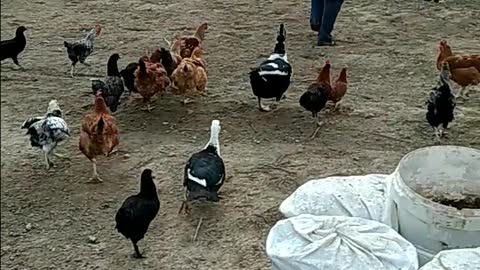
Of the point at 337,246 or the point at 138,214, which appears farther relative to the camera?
the point at 138,214

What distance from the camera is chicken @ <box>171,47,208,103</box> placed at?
5.14 m

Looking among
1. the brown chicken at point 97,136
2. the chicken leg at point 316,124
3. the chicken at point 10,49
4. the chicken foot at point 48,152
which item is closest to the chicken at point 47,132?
the chicken foot at point 48,152

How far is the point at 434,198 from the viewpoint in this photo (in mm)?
3354

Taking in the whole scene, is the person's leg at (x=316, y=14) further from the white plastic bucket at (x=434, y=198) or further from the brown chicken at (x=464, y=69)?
the white plastic bucket at (x=434, y=198)

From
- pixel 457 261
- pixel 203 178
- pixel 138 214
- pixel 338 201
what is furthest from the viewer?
pixel 203 178

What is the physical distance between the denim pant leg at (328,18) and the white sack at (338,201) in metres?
3.29

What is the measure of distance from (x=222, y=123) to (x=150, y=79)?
583 mm

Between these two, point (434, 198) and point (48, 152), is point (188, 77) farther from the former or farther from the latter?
point (434, 198)

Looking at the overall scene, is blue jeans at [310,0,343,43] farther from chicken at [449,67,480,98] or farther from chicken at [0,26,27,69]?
chicken at [0,26,27,69]

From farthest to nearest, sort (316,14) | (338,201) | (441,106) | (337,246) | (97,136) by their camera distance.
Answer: (316,14)
(441,106)
(97,136)
(338,201)
(337,246)

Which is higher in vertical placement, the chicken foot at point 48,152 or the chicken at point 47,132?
the chicken at point 47,132

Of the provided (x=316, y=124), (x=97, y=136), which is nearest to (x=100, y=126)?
(x=97, y=136)

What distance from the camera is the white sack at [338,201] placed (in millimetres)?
3322

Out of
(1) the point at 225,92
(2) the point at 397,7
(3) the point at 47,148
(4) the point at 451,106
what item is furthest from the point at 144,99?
(2) the point at 397,7
